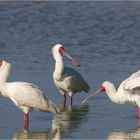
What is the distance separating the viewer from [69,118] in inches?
647

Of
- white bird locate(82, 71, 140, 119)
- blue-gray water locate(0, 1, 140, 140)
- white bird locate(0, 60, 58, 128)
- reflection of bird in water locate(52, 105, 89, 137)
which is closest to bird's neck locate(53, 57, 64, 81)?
blue-gray water locate(0, 1, 140, 140)

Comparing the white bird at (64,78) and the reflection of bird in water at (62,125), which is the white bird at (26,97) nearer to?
the reflection of bird in water at (62,125)

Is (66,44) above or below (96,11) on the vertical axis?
below

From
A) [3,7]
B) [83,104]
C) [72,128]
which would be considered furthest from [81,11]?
[72,128]

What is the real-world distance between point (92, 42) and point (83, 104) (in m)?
11.3

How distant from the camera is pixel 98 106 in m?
17.4

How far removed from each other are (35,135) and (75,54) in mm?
10844

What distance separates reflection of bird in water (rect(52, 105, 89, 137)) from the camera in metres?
15.3

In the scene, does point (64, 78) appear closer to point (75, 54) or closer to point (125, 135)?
point (125, 135)

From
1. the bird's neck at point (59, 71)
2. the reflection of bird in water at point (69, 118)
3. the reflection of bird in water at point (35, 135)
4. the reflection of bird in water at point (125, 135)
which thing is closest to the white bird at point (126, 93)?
the reflection of bird in water at point (69, 118)

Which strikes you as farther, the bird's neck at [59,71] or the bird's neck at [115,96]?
the bird's neck at [59,71]

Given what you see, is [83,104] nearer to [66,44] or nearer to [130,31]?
[66,44]

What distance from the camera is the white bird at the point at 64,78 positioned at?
18391mm

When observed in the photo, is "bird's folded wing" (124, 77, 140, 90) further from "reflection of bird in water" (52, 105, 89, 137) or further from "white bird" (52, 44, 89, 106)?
"white bird" (52, 44, 89, 106)
